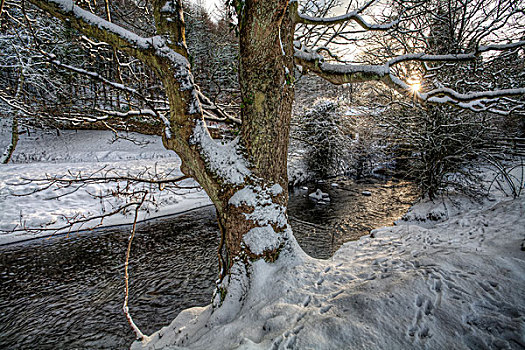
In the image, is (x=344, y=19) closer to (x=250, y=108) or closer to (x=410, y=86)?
(x=410, y=86)

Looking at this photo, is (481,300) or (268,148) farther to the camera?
(268,148)

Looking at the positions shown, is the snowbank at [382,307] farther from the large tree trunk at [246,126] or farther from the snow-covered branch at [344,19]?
the snow-covered branch at [344,19]

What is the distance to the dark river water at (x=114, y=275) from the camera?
4.00 meters

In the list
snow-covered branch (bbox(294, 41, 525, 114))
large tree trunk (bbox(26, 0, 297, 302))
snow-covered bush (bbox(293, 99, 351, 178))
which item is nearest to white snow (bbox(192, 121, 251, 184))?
large tree trunk (bbox(26, 0, 297, 302))

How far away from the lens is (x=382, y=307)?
148 centimetres

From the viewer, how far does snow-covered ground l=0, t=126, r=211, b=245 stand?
734 centimetres

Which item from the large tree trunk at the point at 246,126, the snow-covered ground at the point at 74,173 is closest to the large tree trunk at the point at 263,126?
the large tree trunk at the point at 246,126

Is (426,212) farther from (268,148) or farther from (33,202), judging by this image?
(33,202)

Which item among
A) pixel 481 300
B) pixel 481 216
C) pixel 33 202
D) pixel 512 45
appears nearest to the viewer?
pixel 481 300

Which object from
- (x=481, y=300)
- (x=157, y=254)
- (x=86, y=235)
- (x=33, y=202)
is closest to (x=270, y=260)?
(x=481, y=300)

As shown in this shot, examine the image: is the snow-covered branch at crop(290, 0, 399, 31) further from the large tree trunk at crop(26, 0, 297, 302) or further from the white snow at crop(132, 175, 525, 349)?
the white snow at crop(132, 175, 525, 349)

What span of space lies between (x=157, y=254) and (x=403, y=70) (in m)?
9.31

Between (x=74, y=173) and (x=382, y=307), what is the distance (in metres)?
13.0

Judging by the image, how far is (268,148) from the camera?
219cm
